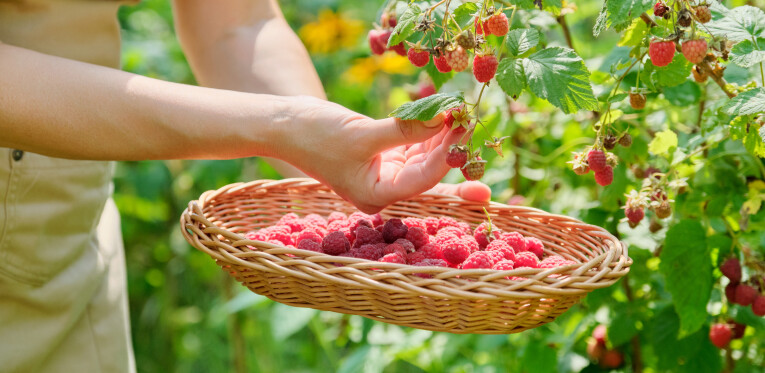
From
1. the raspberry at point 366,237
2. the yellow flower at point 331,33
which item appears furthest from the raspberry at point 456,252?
the yellow flower at point 331,33

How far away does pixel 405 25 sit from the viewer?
2.74 feet

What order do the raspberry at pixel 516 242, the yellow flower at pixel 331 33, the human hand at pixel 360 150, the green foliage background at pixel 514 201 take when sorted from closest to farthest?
the human hand at pixel 360 150 < the raspberry at pixel 516 242 < the green foliage background at pixel 514 201 < the yellow flower at pixel 331 33

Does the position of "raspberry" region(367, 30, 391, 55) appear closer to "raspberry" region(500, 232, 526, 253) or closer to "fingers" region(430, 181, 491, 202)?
"fingers" region(430, 181, 491, 202)

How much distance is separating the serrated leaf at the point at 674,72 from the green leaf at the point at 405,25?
12.6 inches

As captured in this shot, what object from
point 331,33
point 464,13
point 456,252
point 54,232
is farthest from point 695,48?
point 331,33

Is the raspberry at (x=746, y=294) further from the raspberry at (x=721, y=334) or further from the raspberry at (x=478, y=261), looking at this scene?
the raspberry at (x=478, y=261)

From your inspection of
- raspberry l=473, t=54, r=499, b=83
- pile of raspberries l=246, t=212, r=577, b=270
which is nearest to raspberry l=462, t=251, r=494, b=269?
pile of raspberries l=246, t=212, r=577, b=270

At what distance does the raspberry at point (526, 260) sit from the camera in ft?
2.97

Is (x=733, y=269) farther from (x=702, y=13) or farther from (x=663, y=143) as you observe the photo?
(x=702, y=13)

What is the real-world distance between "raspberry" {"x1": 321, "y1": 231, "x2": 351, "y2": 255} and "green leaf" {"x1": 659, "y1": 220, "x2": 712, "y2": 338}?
442 mm

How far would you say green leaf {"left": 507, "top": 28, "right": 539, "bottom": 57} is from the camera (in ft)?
2.81

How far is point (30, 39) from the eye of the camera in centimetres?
107

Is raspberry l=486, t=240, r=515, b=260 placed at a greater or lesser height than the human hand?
lesser

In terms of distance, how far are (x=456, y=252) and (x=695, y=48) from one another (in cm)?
36
